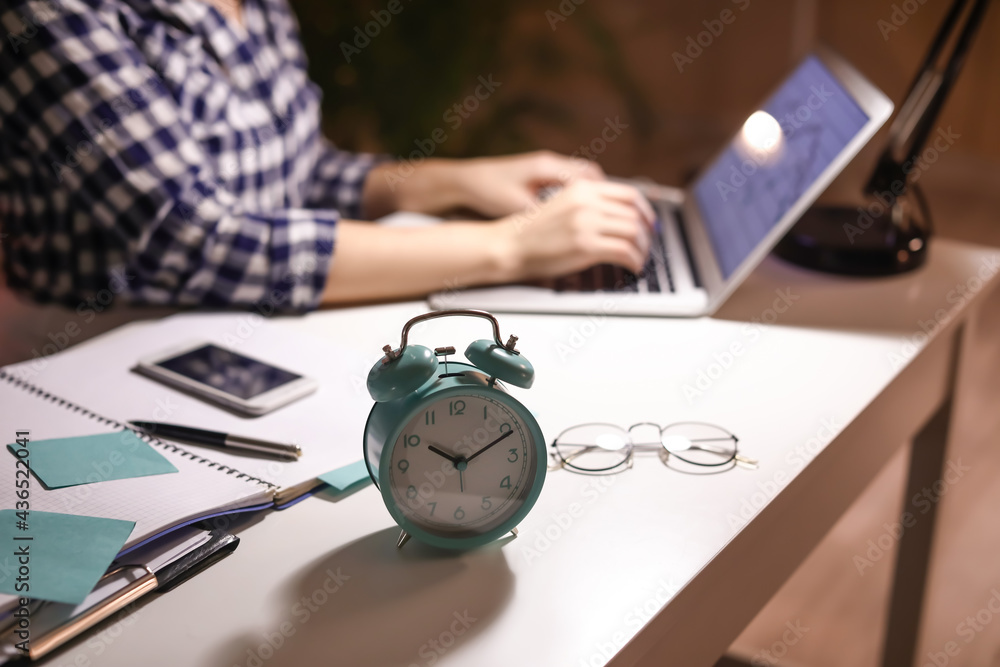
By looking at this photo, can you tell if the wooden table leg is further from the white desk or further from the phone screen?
the phone screen

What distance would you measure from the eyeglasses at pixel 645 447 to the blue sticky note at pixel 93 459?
1.07ft

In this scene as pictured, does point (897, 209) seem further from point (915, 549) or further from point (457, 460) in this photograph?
point (457, 460)

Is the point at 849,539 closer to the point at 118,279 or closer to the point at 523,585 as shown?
the point at 523,585

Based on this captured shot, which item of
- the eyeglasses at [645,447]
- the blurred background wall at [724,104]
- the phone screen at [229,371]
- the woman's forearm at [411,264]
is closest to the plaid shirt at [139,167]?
the woman's forearm at [411,264]

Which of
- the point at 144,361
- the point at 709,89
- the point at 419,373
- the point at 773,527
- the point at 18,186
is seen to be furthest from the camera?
the point at 709,89

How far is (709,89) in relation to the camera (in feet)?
→ 10.2

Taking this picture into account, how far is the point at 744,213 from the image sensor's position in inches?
42.0

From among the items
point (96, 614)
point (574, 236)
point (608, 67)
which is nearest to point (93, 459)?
point (96, 614)

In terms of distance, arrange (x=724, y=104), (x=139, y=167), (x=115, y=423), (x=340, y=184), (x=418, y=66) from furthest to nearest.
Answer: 1. (x=724, y=104)
2. (x=418, y=66)
3. (x=340, y=184)
4. (x=139, y=167)
5. (x=115, y=423)

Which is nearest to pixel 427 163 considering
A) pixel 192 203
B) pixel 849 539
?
pixel 192 203

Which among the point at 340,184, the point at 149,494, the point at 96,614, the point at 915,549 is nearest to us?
the point at 96,614

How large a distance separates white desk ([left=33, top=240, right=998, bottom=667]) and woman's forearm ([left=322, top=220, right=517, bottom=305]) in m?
0.03

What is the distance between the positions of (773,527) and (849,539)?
103 centimetres

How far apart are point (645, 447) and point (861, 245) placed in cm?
53
